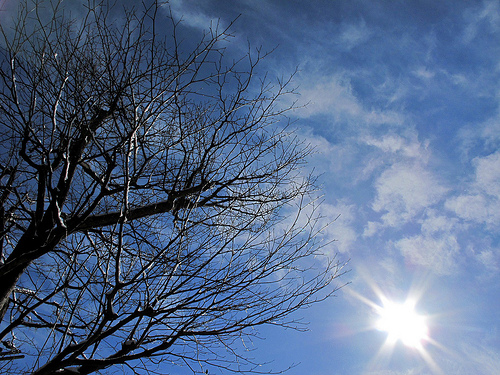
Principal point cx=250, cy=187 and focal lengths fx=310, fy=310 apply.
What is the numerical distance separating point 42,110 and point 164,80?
138 cm

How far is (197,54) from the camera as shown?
Answer: 306 centimetres

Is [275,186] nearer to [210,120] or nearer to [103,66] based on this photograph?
[210,120]

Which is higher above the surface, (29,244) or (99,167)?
(99,167)

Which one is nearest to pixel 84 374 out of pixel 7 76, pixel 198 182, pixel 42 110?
pixel 198 182

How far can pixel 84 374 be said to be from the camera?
256 cm

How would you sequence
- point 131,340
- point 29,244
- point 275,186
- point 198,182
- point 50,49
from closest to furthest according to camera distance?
point 131,340 → point 50,49 → point 29,244 → point 198,182 → point 275,186

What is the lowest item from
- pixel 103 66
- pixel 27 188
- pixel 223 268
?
pixel 223 268

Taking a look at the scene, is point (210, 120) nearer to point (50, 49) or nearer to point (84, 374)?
point (50, 49)

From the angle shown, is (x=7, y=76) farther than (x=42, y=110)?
No

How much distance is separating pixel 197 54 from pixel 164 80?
42cm

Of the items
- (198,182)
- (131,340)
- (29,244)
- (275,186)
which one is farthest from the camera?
(275,186)

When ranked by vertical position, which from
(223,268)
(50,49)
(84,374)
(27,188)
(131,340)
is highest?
(50,49)

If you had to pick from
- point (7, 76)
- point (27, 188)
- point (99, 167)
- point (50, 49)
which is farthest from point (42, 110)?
point (27, 188)

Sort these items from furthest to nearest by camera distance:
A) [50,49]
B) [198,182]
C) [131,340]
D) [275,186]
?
[275,186]
[198,182]
[50,49]
[131,340]
